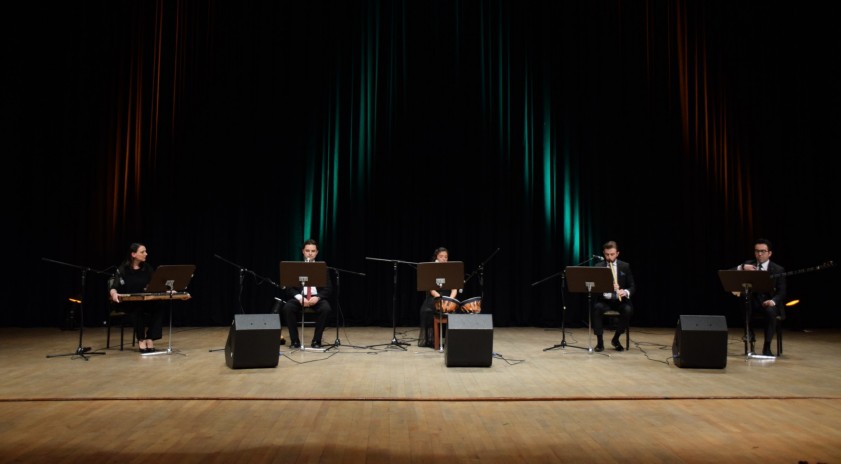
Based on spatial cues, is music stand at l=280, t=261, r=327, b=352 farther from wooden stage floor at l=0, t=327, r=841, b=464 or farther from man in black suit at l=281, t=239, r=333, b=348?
wooden stage floor at l=0, t=327, r=841, b=464

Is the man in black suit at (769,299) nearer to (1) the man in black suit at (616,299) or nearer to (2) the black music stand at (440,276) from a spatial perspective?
(1) the man in black suit at (616,299)

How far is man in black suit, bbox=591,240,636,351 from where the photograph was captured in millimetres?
7246

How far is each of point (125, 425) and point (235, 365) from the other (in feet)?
6.33

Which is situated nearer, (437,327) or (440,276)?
(440,276)

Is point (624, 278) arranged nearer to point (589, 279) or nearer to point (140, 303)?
point (589, 279)

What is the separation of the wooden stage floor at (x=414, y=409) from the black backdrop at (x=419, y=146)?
9.92 feet

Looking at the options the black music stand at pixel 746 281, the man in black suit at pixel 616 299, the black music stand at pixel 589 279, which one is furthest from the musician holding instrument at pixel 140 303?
the black music stand at pixel 746 281

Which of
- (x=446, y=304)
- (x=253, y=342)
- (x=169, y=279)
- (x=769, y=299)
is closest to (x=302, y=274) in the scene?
(x=253, y=342)

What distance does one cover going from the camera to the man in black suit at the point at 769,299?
677cm

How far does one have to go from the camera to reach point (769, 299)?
7133 mm

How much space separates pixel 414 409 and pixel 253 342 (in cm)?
212

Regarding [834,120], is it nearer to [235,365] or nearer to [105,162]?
[235,365]

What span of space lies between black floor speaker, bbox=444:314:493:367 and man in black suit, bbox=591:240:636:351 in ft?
6.13

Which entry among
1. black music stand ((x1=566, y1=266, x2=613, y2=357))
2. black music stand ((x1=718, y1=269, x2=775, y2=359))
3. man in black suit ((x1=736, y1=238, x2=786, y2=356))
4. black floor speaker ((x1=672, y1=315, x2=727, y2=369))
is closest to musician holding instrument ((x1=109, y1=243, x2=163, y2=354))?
black music stand ((x1=566, y1=266, x2=613, y2=357))
